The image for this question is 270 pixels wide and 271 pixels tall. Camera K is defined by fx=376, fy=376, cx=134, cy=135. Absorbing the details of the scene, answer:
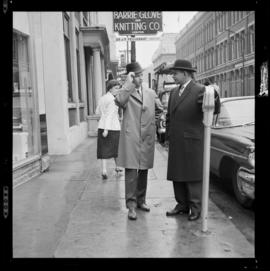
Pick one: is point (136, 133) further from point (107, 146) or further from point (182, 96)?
point (107, 146)

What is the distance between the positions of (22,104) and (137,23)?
459cm

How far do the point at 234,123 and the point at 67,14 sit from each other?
306 inches

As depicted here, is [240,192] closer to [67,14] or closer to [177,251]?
[177,251]

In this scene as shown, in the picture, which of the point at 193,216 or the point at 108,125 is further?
the point at 108,125

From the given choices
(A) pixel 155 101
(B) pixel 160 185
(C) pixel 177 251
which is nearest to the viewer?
(C) pixel 177 251

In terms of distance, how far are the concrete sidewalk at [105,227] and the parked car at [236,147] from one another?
46 centimetres

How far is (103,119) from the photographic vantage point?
6938 millimetres

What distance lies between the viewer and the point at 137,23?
10.2 meters

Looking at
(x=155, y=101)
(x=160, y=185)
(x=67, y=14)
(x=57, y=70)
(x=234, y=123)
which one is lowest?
(x=160, y=185)

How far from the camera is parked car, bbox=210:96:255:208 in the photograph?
4735 millimetres

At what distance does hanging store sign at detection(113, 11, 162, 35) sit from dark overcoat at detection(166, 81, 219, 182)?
5942mm

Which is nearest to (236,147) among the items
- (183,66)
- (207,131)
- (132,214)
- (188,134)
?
(188,134)

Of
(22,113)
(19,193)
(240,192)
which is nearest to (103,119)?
(22,113)
